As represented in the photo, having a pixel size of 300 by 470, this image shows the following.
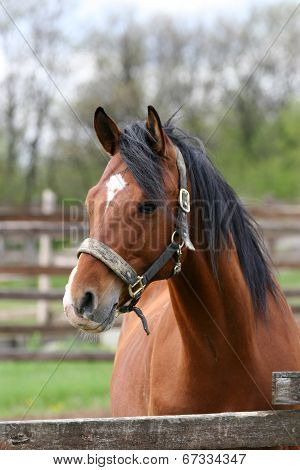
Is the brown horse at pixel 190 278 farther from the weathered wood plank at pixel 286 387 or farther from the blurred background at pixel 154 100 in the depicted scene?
the blurred background at pixel 154 100

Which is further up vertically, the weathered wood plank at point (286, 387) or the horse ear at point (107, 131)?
the horse ear at point (107, 131)

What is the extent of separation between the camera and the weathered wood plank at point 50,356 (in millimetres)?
10688

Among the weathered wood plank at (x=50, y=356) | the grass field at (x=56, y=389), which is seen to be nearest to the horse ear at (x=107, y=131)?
the grass field at (x=56, y=389)

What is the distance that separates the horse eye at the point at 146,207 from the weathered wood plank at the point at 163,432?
0.88 m

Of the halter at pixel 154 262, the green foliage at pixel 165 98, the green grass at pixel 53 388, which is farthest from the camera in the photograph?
the green foliage at pixel 165 98

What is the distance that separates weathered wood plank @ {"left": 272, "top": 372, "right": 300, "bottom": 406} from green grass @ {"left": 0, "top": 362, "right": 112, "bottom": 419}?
572cm

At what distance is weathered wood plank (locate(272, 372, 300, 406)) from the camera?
2912mm

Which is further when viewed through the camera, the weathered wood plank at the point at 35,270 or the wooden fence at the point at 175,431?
the weathered wood plank at the point at 35,270

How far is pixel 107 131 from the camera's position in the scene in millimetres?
3369

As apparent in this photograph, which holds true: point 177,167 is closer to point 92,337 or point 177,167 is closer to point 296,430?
point 92,337

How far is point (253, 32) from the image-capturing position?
39.7 m

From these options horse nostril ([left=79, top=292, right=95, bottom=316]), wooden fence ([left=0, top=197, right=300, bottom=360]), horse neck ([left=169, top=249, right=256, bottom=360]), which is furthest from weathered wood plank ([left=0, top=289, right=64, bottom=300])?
horse nostril ([left=79, top=292, right=95, bottom=316])
